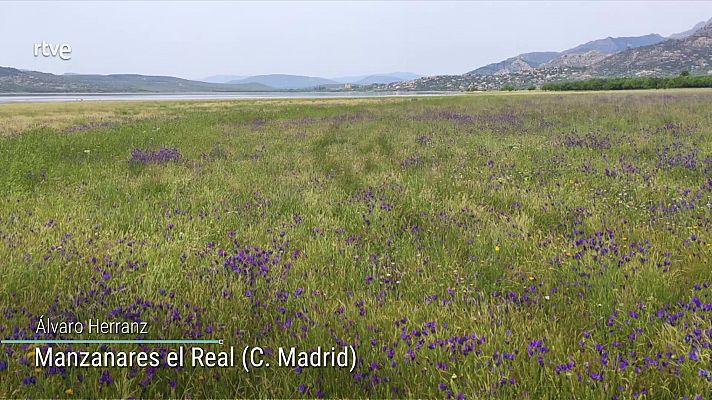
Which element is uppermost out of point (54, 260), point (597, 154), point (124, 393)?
point (597, 154)

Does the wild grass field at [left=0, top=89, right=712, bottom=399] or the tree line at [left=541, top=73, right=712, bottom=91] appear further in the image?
the tree line at [left=541, top=73, right=712, bottom=91]

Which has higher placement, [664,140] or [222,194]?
[664,140]

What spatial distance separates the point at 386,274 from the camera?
11.1 feet

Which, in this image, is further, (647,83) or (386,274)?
(647,83)

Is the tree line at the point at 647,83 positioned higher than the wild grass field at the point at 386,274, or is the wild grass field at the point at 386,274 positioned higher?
the tree line at the point at 647,83

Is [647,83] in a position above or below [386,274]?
above

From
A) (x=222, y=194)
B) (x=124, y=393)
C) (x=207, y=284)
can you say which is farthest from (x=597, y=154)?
(x=124, y=393)

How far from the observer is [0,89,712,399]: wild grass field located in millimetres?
2055

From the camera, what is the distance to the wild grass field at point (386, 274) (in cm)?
205

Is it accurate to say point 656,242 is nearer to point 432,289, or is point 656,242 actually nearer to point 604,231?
point 604,231

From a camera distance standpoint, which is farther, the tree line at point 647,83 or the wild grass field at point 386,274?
the tree line at point 647,83

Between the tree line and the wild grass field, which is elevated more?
the tree line

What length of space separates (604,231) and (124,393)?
4668 mm

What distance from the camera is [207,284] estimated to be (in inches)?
121
